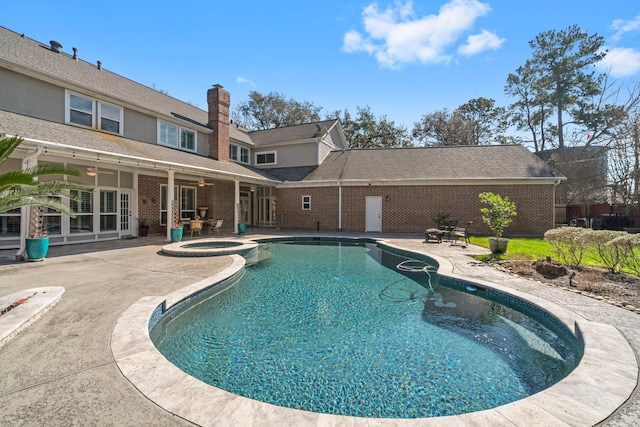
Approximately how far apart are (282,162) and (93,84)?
1144 centimetres

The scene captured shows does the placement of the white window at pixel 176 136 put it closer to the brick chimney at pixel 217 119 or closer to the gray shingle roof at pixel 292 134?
the brick chimney at pixel 217 119

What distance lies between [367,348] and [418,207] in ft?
44.9

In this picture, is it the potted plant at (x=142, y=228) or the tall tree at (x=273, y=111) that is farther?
the tall tree at (x=273, y=111)

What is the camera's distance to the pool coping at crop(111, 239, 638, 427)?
2.25 m

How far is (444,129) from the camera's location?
3338 cm

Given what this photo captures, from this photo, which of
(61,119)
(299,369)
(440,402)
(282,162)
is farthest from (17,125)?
(282,162)

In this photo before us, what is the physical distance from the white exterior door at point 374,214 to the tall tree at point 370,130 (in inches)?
711

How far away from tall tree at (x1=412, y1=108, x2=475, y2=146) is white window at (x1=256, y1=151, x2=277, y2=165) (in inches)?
810

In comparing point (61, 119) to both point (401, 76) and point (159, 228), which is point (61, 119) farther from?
point (401, 76)

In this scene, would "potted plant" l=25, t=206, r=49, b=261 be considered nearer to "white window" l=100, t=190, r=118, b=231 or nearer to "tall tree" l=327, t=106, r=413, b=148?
"white window" l=100, t=190, r=118, b=231

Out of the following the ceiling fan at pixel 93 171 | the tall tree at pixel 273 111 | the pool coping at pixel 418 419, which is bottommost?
the pool coping at pixel 418 419

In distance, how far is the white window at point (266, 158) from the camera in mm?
21500

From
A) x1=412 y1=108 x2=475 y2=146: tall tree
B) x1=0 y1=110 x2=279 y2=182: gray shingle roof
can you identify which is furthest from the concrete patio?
x1=412 y1=108 x2=475 y2=146: tall tree

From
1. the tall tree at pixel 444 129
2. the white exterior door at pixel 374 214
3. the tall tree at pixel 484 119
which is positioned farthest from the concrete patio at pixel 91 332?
the tall tree at pixel 484 119
